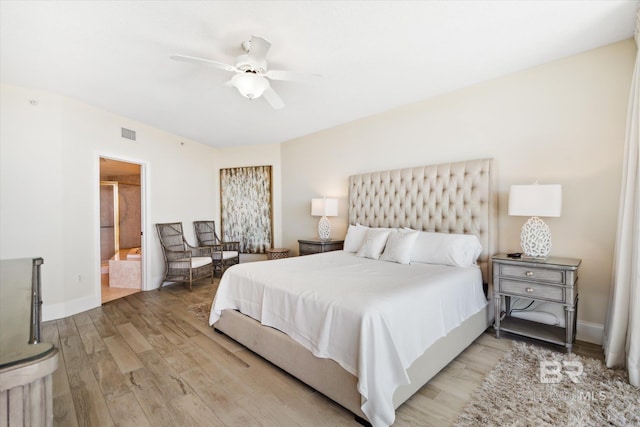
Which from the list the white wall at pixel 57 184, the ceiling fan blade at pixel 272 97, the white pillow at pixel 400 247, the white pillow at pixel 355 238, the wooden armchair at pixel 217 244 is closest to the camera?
the ceiling fan blade at pixel 272 97

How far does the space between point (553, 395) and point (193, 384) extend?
2.48 m

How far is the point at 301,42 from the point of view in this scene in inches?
94.0

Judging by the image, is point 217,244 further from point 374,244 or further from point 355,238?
point 374,244

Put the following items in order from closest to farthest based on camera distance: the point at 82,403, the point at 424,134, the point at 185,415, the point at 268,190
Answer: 1. the point at 185,415
2. the point at 82,403
3. the point at 424,134
4. the point at 268,190

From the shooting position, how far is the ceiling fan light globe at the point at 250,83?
7.97 ft

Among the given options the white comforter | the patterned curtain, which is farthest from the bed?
the patterned curtain

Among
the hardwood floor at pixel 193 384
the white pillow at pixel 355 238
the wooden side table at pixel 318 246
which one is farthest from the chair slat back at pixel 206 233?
the white pillow at pixel 355 238

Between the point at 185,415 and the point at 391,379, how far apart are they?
1.29 m

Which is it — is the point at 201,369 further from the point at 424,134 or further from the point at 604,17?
the point at 604,17

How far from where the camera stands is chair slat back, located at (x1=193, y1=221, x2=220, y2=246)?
5516 millimetres

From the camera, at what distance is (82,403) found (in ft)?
6.16

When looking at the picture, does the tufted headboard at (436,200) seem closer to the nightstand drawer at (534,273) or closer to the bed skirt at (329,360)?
the nightstand drawer at (534,273)

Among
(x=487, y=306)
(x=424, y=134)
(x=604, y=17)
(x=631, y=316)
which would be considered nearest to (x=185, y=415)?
(x=487, y=306)

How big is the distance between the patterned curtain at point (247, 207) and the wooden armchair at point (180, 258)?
0.84 meters
